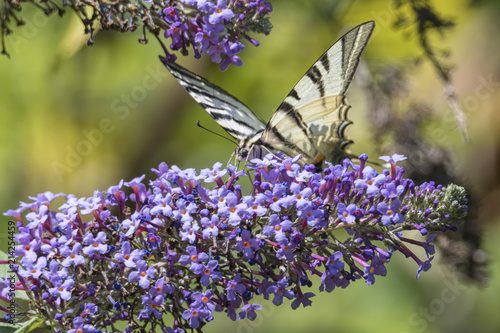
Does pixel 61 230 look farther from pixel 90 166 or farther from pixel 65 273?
pixel 90 166

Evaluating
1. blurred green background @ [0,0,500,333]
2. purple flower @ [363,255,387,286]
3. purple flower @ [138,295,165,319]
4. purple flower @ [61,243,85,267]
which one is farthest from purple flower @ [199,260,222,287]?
blurred green background @ [0,0,500,333]

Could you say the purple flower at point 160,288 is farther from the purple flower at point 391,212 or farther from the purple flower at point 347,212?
the purple flower at point 391,212

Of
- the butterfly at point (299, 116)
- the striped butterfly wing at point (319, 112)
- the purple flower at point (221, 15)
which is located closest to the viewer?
the purple flower at point (221, 15)

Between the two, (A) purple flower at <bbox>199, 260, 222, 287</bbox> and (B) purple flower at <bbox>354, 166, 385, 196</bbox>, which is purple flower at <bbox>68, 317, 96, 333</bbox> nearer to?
(A) purple flower at <bbox>199, 260, 222, 287</bbox>

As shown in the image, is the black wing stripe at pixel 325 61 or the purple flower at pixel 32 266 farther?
the black wing stripe at pixel 325 61

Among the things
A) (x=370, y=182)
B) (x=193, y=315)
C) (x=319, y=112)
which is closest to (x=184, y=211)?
(x=193, y=315)

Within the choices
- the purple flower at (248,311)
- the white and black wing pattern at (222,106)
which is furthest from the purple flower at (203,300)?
the white and black wing pattern at (222,106)
